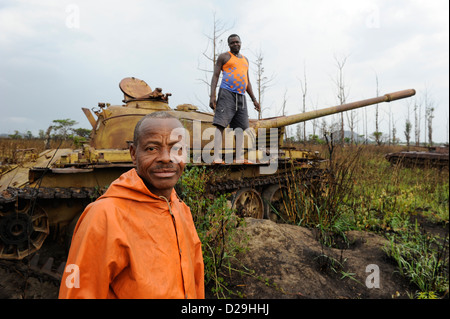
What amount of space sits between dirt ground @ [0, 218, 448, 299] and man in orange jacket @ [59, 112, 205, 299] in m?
1.96

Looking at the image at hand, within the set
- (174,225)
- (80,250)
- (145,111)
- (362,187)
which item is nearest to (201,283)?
(174,225)

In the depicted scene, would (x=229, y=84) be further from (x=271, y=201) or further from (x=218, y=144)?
(x=271, y=201)

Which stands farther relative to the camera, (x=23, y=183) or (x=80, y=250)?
(x=23, y=183)

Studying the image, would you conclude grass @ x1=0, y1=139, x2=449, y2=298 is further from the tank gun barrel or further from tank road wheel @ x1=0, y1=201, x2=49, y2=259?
tank road wheel @ x1=0, y1=201, x2=49, y2=259

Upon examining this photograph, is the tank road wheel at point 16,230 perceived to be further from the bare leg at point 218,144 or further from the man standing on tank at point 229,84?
the man standing on tank at point 229,84

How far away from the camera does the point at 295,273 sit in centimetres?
346

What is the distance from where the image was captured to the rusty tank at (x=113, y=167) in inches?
144

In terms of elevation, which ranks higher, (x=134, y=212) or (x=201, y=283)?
(x=134, y=212)

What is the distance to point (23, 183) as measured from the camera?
3783 millimetres

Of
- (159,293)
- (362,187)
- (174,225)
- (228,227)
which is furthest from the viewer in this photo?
(362,187)

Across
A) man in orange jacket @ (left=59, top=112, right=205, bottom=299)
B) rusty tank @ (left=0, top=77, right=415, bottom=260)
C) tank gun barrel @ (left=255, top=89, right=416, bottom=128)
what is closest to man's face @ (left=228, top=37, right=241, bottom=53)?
rusty tank @ (left=0, top=77, right=415, bottom=260)

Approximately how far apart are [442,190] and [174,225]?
10.2 m
